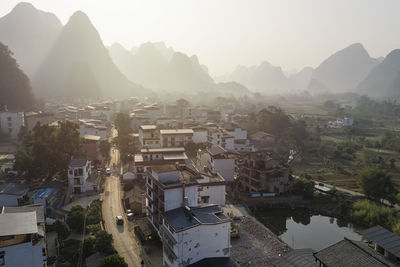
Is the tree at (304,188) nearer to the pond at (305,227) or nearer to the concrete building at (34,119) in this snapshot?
the pond at (305,227)

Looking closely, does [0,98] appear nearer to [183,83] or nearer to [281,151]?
[281,151]

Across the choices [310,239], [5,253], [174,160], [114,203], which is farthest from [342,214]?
[5,253]

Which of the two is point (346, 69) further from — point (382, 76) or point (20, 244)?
point (20, 244)

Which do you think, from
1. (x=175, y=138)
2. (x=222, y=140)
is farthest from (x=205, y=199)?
(x=175, y=138)

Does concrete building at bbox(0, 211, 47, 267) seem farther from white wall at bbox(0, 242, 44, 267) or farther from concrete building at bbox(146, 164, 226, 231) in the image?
concrete building at bbox(146, 164, 226, 231)

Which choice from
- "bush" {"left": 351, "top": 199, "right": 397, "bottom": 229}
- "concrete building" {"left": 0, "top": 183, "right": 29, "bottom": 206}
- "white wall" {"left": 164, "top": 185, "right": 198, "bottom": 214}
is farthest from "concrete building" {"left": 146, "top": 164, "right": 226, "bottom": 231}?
"bush" {"left": 351, "top": 199, "right": 397, "bottom": 229}

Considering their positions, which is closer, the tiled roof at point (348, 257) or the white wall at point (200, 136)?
the tiled roof at point (348, 257)

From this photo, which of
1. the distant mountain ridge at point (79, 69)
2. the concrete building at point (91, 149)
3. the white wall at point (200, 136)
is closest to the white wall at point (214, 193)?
the concrete building at point (91, 149)
